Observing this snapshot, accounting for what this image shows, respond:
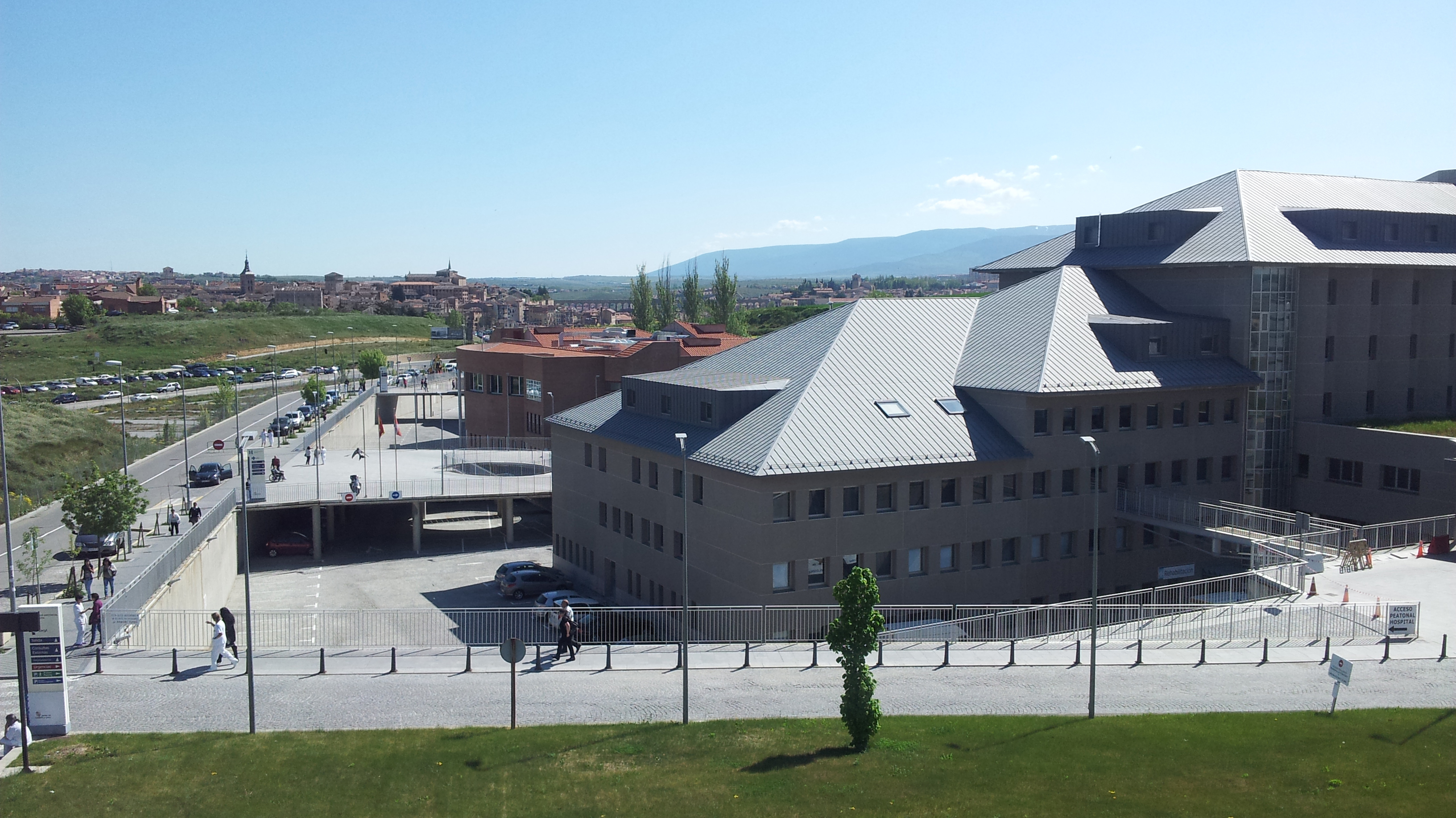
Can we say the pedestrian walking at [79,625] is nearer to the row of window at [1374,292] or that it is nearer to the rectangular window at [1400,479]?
the rectangular window at [1400,479]

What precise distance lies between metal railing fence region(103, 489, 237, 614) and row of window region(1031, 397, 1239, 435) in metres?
34.5

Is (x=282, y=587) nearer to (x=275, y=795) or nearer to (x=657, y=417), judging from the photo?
(x=657, y=417)

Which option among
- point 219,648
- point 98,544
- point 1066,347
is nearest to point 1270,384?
point 1066,347

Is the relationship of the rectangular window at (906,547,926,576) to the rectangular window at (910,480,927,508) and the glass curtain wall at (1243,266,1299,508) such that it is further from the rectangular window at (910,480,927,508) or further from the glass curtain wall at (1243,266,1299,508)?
the glass curtain wall at (1243,266,1299,508)

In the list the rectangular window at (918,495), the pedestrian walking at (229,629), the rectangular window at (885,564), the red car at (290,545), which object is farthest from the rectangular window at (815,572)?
the red car at (290,545)

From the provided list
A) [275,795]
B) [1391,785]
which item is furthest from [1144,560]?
[275,795]

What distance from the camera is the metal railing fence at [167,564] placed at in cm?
3681

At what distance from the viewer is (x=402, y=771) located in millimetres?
25469

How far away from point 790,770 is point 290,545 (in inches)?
1854

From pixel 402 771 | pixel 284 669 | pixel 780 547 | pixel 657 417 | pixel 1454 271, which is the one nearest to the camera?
pixel 402 771

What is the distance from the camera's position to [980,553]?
150 ft

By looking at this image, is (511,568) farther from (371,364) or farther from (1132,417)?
(371,364)

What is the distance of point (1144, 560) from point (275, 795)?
39.2 meters

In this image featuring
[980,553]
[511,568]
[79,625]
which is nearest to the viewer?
[79,625]
